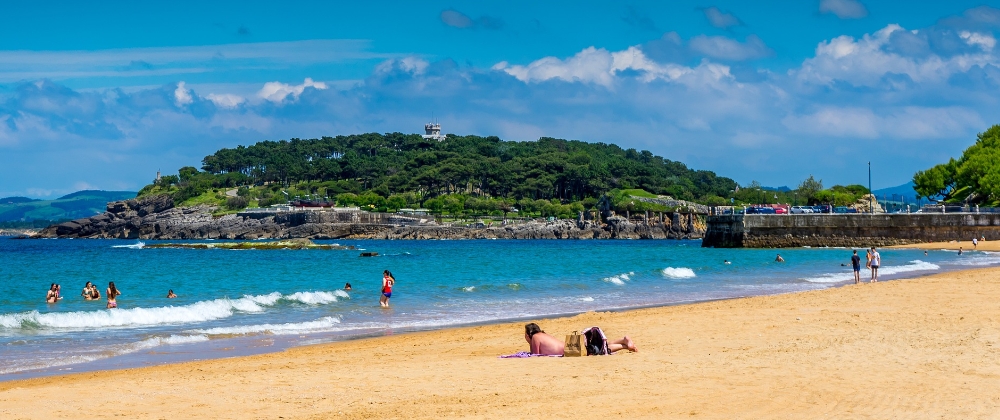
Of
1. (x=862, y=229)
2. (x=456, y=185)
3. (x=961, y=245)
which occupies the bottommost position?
(x=961, y=245)

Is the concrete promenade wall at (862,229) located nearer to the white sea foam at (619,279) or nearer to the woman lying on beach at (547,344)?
the white sea foam at (619,279)

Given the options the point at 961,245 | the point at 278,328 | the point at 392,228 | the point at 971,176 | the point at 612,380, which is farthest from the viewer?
the point at 392,228

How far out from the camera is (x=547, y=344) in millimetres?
13438

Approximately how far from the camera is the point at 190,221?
505ft

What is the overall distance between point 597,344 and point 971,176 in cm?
8624

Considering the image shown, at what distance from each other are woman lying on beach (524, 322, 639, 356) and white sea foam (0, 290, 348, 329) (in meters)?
11.0

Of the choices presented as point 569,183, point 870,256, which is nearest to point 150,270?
point 870,256

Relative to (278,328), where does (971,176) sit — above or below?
above

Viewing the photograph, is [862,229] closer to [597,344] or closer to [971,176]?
[971,176]

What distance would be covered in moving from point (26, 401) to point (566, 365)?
20.8ft

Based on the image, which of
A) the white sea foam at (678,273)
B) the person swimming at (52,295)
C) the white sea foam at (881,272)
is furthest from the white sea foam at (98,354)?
the white sea foam at (678,273)

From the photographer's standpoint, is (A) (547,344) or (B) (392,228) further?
(B) (392,228)

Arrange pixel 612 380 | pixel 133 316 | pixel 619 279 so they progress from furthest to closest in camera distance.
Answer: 1. pixel 619 279
2. pixel 133 316
3. pixel 612 380

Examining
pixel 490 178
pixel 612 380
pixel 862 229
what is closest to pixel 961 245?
pixel 862 229
